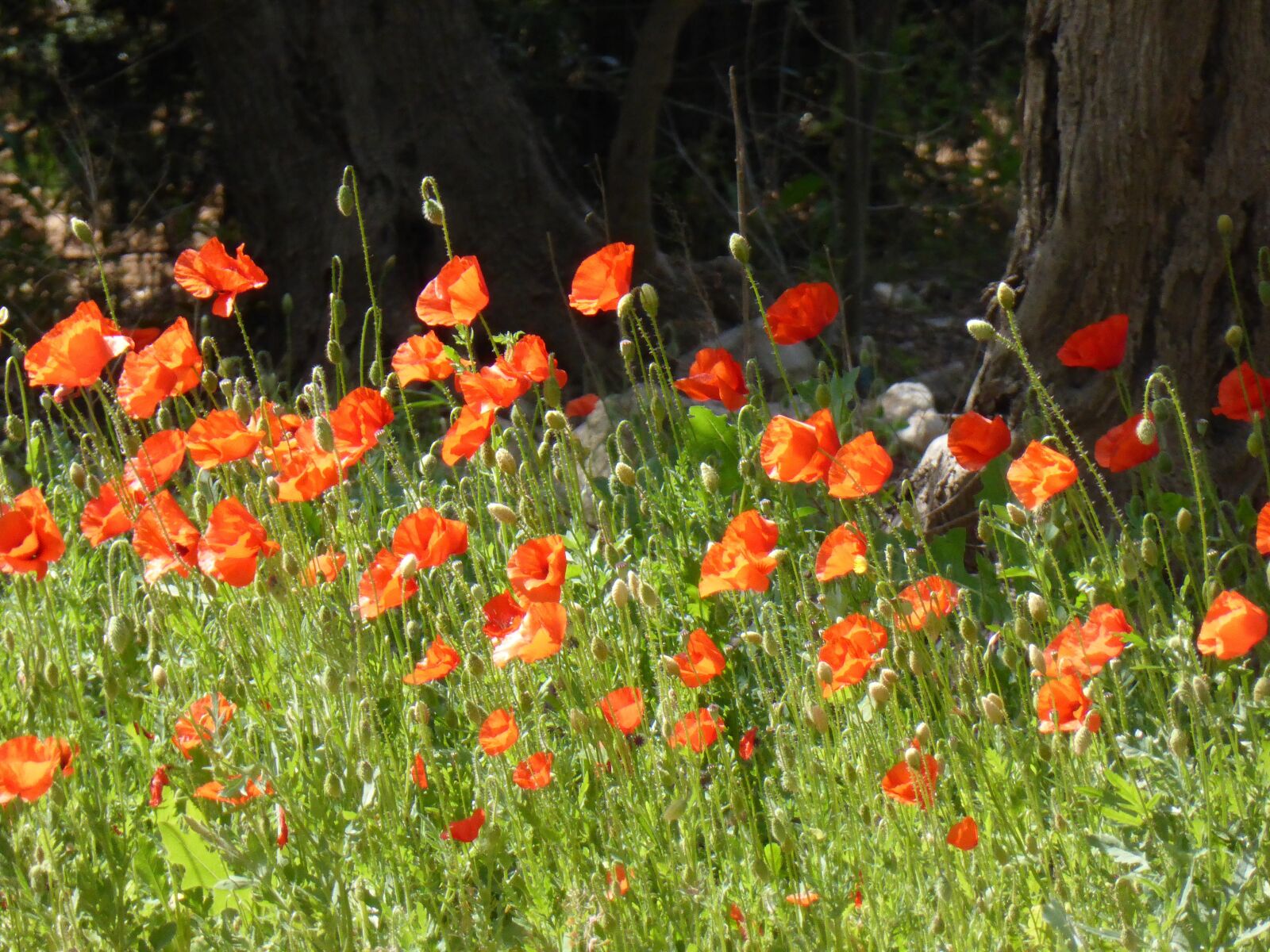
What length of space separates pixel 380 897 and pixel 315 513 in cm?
141

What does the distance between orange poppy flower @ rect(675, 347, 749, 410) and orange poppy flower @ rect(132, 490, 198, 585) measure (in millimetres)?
881

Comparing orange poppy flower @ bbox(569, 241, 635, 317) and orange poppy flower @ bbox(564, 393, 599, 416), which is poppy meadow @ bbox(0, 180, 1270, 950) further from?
orange poppy flower @ bbox(564, 393, 599, 416)

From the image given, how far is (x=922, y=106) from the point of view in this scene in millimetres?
8328

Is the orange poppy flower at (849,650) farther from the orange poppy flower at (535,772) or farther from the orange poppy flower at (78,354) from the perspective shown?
the orange poppy flower at (78,354)

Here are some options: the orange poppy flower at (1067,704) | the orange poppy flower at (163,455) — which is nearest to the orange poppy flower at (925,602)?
the orange poppy flower at (1067,704)

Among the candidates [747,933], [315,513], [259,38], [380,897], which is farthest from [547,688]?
[259,38]

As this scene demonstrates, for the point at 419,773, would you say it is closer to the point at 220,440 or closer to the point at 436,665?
the point at 436,665

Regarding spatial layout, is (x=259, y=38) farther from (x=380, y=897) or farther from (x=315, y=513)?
(x=380, y=897)

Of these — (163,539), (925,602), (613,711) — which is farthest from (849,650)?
(163,539)

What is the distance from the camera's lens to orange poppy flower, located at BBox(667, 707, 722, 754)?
6.53ft

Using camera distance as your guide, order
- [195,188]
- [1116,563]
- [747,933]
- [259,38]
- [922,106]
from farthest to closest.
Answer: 1. [922,106]
2. [195,188]
3. [259,38]
4. [1116,563]
5. [747,933]

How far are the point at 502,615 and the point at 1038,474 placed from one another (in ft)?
2.59

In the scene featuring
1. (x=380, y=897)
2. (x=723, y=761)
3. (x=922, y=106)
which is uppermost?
(x=723, y=761)

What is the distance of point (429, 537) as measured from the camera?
7.20 ft
